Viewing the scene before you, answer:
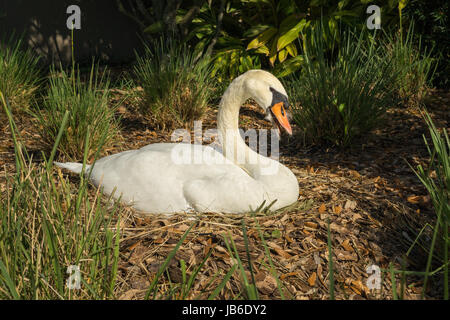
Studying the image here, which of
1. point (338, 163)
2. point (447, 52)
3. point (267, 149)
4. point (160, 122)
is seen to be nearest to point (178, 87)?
point (160, 122)

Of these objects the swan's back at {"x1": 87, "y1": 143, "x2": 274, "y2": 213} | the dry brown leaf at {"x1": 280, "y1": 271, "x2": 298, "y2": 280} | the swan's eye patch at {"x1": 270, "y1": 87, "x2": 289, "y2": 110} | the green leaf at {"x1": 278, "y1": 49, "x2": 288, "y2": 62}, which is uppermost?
the green leaf at {"x1": 278, "y1": 49, "x2": 288, "y2": 62}

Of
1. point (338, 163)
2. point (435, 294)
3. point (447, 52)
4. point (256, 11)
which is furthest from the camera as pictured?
point (256, 11)

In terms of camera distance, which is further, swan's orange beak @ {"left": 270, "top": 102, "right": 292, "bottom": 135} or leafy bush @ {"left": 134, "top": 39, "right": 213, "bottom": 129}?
leafy bush @ {"left": 134, "top": 39, "right": 213, "bottom": 129}

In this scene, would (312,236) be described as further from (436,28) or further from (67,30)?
(67,30)

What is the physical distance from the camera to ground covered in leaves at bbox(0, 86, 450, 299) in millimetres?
2258

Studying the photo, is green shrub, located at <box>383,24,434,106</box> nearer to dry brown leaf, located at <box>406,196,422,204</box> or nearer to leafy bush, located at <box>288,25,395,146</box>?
leafy bush, located at <box>288,25,395,146</box>

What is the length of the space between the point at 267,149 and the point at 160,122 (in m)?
1.31

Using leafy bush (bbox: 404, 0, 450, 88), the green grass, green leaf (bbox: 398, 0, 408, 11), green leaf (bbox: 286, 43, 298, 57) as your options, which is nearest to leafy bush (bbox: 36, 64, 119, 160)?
the green grass

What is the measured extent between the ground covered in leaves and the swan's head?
2.20 feet

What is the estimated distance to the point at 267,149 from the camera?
4.55 m

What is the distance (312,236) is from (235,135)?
0.94 metres
